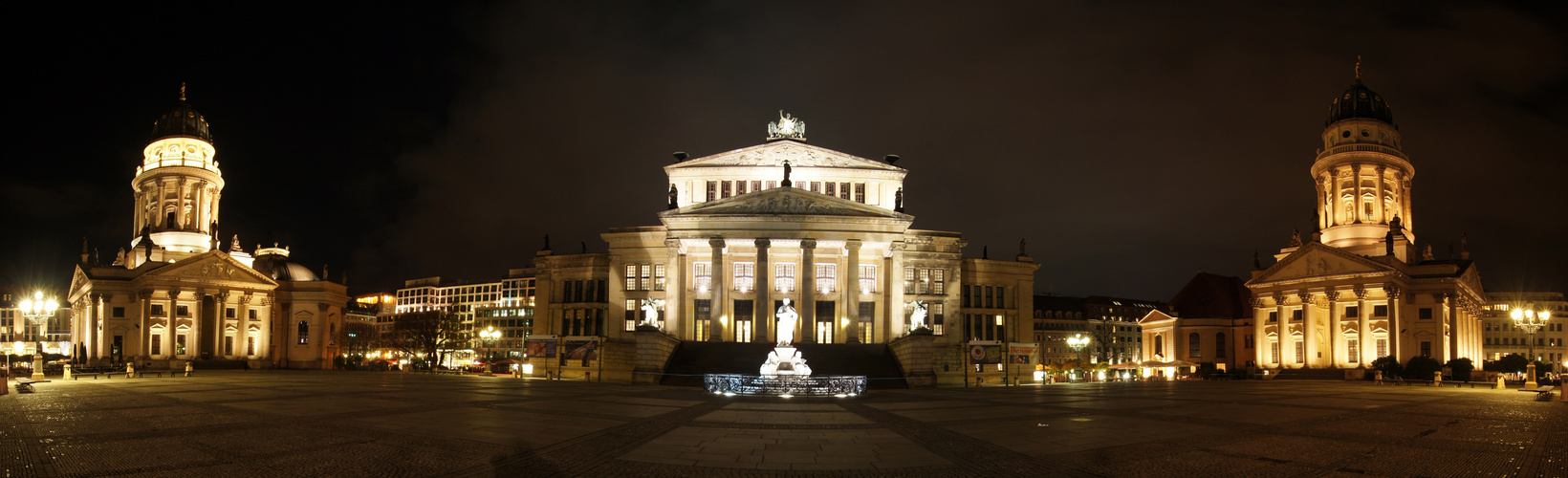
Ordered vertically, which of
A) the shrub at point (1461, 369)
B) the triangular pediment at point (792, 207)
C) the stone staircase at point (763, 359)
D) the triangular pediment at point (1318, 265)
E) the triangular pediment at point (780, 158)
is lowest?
the shrub at point (1461, 369)

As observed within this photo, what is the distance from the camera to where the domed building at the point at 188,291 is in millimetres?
77062

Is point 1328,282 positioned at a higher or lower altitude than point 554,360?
higher

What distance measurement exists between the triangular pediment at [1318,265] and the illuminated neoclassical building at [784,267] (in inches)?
802

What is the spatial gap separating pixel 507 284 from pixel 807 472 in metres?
178

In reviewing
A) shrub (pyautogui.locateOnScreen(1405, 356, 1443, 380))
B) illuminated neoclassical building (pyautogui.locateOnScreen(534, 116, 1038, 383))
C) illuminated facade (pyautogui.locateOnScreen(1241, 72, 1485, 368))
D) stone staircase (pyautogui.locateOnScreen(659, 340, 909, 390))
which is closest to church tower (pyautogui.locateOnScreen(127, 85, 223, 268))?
illuminated neoclassical building (pyautogui.locateOnScreen(534, 116, 1038, 383))

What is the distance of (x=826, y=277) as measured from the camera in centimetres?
6988

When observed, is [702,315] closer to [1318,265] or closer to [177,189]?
[1318,265]

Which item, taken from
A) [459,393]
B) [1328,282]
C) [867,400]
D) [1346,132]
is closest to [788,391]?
[867,400]

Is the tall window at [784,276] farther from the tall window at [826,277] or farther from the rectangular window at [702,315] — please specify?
the rectangular window at [702,315]

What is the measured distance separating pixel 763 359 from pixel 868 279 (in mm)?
16869

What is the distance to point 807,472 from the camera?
52.2 ft

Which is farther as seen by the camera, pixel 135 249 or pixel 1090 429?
pixel 135 249

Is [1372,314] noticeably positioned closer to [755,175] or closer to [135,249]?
[755,175]

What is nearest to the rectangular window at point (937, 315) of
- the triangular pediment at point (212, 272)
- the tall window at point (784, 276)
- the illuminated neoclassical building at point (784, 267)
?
the illuminated neoclassical building at point (784, 267)
